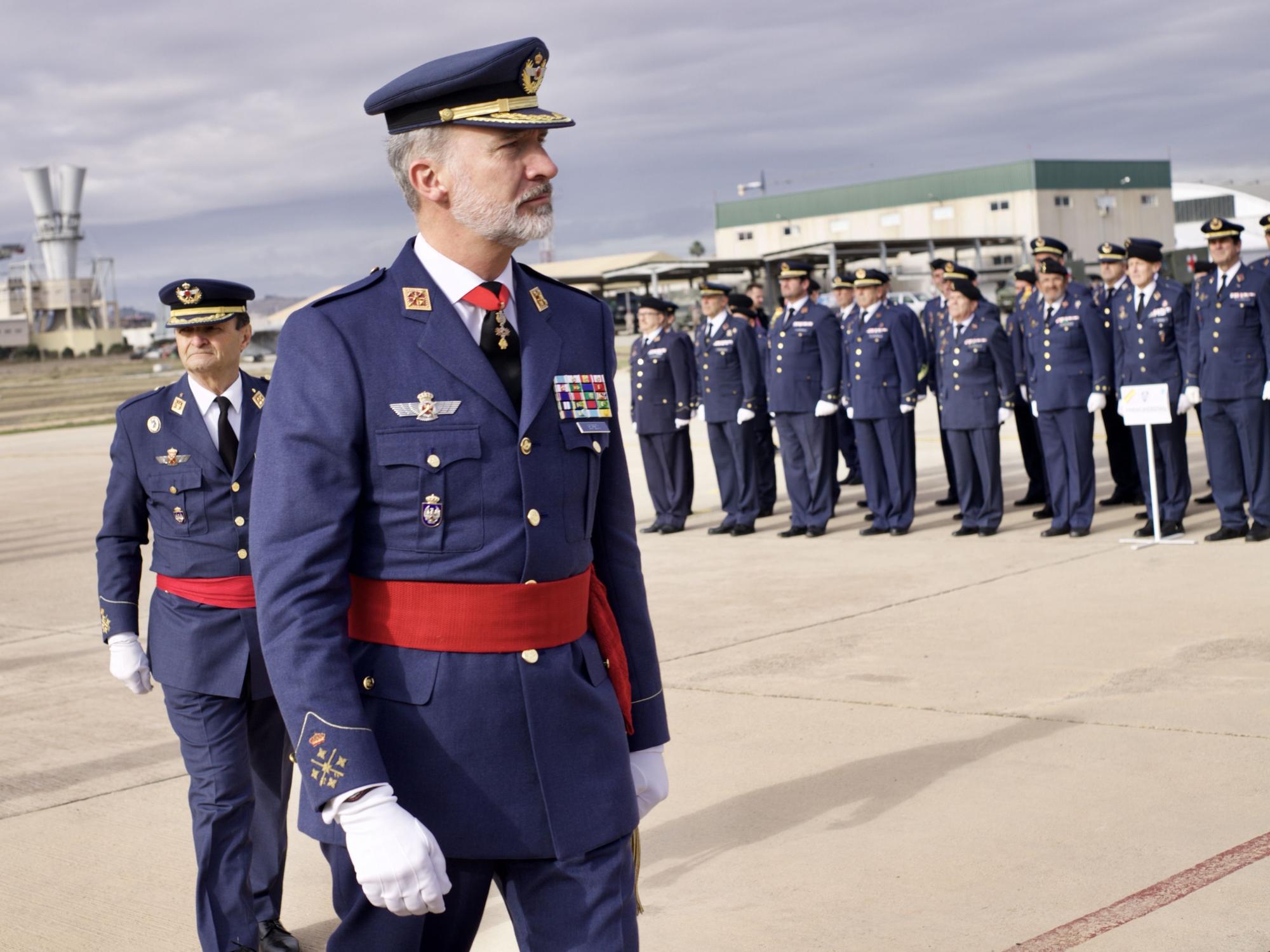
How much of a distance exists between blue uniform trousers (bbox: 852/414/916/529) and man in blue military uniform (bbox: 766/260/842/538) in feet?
1.06

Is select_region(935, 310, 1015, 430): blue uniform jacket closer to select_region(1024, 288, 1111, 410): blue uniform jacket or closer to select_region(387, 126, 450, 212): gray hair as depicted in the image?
select_region(1024, 288, 1111, 410): blue uniform jacket

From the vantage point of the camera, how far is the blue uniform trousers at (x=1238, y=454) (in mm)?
9500

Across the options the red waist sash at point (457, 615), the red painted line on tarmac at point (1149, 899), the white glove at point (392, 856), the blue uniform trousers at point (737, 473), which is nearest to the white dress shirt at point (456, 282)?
the red waist sash at point (457, 615)

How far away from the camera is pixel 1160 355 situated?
A: 33.7 feet

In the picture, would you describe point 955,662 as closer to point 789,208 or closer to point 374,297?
point 374,297

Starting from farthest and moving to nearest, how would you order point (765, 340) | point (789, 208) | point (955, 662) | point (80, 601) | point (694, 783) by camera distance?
point (789, 208)
point (765, 340)
point (80, 601)
point (955, 662)
point (694, 783)

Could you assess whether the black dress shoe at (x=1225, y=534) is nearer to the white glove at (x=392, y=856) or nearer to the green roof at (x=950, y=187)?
the white glove at (x=392, y=856)

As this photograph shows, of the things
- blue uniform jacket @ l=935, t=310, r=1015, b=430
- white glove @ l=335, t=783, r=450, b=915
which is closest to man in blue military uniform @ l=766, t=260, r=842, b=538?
blue uniform jacket @ l=935, t=310, r=1015, b=430

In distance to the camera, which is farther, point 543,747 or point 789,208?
point 789,208

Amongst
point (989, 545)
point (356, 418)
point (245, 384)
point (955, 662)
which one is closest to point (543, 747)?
point (356, 418)

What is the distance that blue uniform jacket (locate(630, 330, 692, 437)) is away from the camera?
1207 cm

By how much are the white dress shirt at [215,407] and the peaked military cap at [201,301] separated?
176mm

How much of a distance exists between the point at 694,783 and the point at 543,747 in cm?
296

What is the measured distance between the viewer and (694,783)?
5.13m
